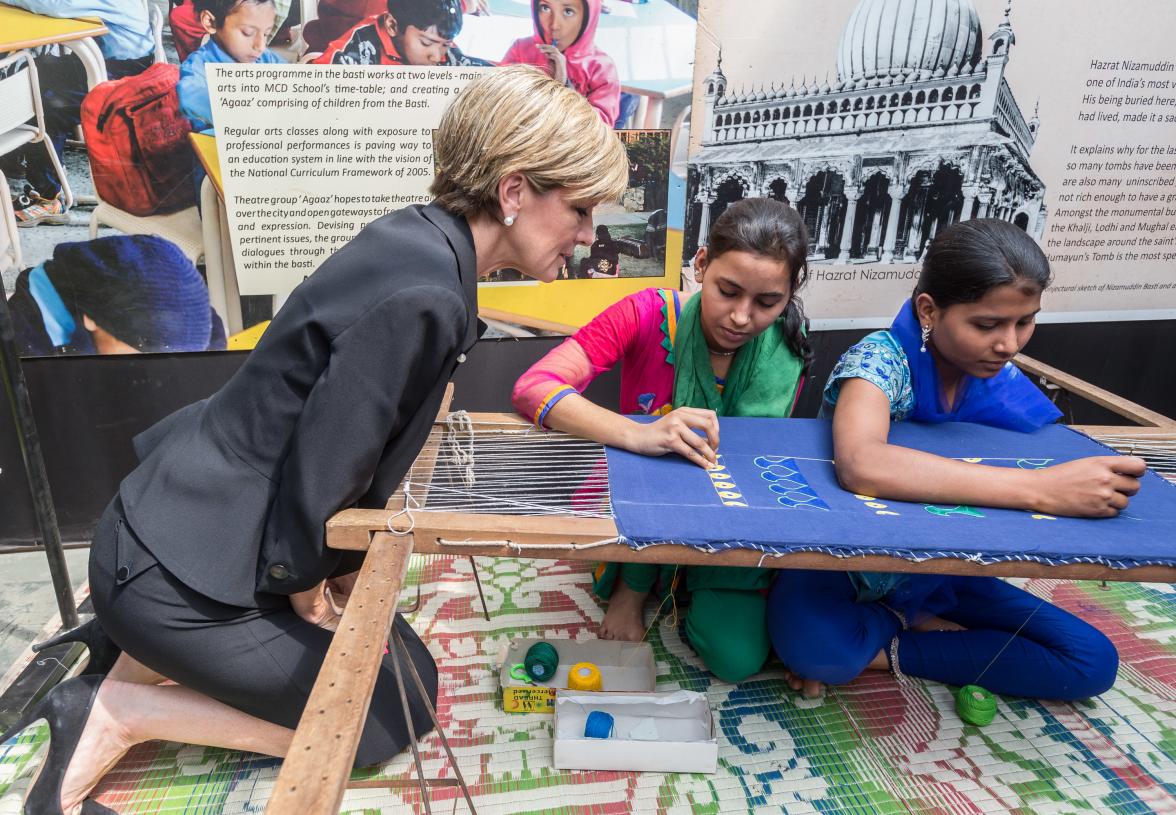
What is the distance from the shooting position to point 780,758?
1525mm

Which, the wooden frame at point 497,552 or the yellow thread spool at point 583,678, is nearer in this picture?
the wooden frame at point 497,552

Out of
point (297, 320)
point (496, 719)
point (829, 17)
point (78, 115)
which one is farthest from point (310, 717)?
point (829, 17)

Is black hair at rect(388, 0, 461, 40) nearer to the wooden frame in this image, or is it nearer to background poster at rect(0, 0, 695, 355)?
background poster at rect(0, 0, 695, 355)

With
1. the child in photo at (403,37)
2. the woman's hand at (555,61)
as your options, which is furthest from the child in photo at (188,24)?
the woman's hand at (555,61)

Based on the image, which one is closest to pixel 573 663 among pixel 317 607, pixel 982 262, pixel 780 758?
pixel 780 758

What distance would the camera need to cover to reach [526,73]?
1.21 meters

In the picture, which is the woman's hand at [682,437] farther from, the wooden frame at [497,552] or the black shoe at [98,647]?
the black shoe at [98,647]

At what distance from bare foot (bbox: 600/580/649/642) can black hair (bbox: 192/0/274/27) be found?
1869mm

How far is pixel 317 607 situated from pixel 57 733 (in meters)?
0.48

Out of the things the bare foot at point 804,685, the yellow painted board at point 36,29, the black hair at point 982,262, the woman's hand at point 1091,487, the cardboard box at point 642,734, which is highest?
the yellow painted board at point 36,29

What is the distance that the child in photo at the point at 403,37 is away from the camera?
1.98 meters

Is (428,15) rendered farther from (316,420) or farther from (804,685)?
(804,685)

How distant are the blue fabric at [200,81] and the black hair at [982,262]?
70.8 inches

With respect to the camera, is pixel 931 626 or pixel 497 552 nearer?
pixel 497 552
